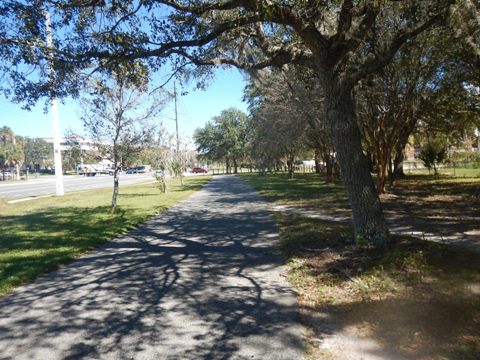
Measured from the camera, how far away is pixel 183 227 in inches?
448

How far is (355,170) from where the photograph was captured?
280 inches

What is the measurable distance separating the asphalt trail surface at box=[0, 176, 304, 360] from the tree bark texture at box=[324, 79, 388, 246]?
171 cm

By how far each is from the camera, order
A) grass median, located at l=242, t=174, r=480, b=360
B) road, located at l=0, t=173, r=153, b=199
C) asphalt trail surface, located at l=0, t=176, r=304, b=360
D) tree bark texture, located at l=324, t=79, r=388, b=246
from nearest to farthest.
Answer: grass median, located at l=242, t=174, r=480, b=360 → asphalt trail surface, located at l=0, t=176, r=304, b=360 → tree bark texture, located at l=324, t=79, r=388, b=246 → road, located at l=0, t=173, r=153, b=199

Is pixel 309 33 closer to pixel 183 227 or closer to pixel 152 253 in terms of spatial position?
pixel 152 253

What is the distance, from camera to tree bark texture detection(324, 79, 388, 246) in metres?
7.03

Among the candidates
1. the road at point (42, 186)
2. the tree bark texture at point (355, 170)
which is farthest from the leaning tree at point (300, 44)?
the road at point (42, 186)

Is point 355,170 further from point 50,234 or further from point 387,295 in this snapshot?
point 50,234

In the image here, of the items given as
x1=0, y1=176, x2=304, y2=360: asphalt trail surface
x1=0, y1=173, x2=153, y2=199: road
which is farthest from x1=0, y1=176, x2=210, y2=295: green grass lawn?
x1=0, y1=173, x2=153, y2=199: road

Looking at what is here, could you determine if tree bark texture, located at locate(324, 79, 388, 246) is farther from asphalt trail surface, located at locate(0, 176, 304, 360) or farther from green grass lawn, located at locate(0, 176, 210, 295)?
green grass lawn, located at locate(0, 176, 210, 295)

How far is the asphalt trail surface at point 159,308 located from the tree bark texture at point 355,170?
5.61ft

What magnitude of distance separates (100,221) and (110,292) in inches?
299

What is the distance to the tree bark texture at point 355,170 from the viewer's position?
7.03 meters

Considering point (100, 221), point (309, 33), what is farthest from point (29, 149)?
point (309, 33)

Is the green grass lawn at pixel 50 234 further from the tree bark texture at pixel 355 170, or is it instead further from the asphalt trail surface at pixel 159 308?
the tree bark texture at pixel 355 170
